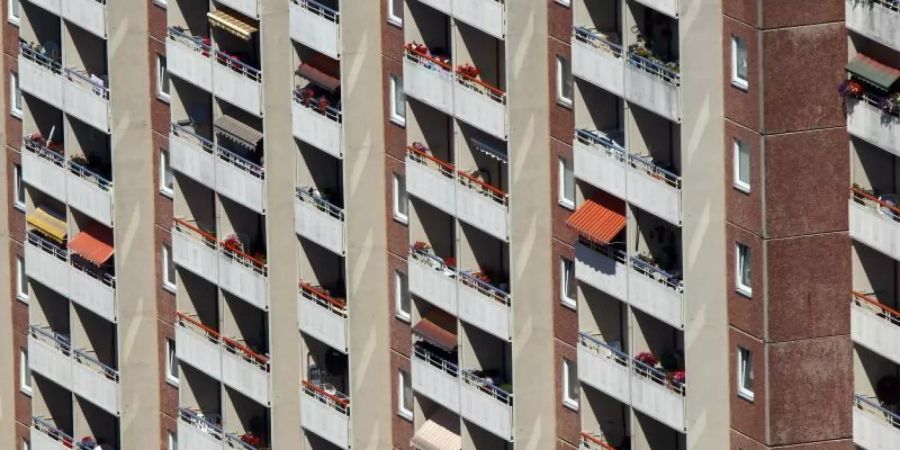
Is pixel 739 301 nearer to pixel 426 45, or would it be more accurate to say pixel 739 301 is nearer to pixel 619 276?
Answer: pixel 619 276

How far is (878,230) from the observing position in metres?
110

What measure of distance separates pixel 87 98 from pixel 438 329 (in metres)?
15.8

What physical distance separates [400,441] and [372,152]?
7.45 m

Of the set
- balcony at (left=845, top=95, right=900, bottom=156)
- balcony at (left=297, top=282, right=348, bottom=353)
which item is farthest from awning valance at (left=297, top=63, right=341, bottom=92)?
balcony at (left=845, top=95, right=900, bottom=156)

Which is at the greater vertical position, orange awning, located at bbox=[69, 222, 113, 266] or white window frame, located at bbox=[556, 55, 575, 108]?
orange awning, located at bbox=[69, 222, 113, 266]

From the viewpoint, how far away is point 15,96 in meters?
138

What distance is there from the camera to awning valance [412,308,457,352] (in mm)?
122188

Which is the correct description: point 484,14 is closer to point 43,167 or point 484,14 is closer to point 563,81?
point 563,81

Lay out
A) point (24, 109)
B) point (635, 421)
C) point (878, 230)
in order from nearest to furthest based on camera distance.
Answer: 1. point (878, 230)
2. point (635, 421)
3. point (24, 109)

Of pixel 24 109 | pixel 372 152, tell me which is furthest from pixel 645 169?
pixel 24 109

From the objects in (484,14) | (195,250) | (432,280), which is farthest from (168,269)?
(484,14)

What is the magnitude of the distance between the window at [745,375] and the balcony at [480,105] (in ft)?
30.3

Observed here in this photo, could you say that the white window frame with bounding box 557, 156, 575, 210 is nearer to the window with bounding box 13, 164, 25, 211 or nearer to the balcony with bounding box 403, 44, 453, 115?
the balcony with bounding box 403, 44, 453, 115

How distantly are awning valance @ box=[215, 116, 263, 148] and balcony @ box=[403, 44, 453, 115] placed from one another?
270 inches
